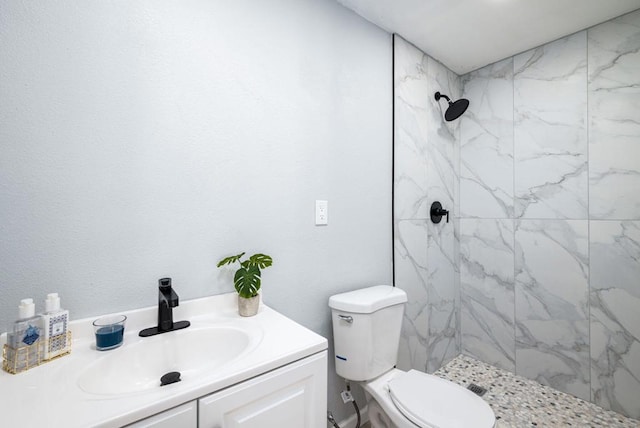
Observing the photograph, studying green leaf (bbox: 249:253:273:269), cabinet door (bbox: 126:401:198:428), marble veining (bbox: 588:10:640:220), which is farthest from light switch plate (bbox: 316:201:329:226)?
marble veining (bbox: 588:10:640:220)

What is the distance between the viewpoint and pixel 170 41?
3.34 feet

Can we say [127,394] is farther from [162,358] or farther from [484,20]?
[484,20]

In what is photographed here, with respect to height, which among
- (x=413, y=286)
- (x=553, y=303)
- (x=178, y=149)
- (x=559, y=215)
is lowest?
(x=553, y=303)

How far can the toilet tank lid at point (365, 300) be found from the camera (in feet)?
Result: 4.24

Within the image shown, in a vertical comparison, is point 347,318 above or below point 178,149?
below

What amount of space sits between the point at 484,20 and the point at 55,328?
239 centimetres

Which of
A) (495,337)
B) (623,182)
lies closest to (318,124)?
(623,182)

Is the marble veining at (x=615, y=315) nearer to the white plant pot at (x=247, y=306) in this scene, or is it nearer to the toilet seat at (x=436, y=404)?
the toilet seat at (x=436, y=404)

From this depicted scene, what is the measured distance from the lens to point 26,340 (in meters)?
0.70

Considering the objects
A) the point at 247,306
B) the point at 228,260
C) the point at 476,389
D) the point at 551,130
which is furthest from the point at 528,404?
the point at 228,260

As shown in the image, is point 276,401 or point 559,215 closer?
point 276,401

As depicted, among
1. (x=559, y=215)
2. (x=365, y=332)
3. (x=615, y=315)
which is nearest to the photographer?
(x=365, y=332)

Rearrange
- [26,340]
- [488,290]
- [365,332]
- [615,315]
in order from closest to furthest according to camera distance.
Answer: [26,340]
[365,332]
[615,315]
[488,290]

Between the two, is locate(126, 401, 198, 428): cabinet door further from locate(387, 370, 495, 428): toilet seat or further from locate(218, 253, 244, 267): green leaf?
locate(387, 370, 495, 428): toilet seat
